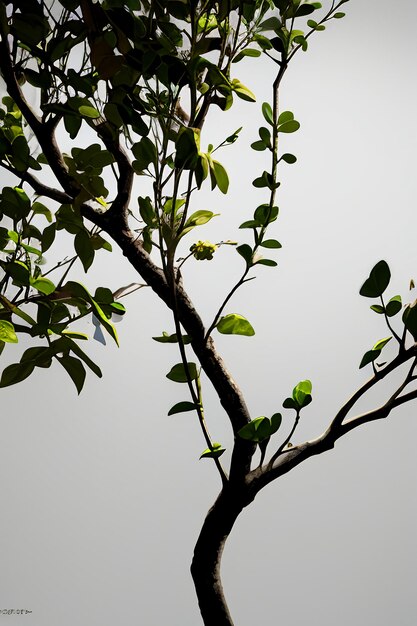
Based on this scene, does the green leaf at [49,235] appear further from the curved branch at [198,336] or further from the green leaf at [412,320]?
the green leaf at [412,320]

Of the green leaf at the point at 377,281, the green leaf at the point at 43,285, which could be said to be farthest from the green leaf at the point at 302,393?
the green leaf at the point at 43,285

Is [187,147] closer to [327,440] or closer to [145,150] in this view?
[145,150]

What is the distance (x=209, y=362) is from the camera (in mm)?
545

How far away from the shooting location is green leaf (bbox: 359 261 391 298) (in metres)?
0.46

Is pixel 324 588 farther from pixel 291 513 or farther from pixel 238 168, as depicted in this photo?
pixel 238 168

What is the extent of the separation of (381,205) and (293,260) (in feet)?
0.90

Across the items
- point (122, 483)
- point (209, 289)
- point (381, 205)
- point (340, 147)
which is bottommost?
point (122, 483)

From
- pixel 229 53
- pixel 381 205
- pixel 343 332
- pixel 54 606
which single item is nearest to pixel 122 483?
pixel 54 606

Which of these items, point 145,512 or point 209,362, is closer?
point 209,362

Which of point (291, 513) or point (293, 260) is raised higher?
point (293, 260)

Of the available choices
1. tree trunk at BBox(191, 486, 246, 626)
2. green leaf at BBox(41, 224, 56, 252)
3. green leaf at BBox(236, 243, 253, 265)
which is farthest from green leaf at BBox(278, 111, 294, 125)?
tree trunk at BBox(191, 486, 246, 626)

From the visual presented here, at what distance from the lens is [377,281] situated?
0.46m

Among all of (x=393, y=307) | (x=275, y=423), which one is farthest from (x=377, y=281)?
(x=275, y=423)

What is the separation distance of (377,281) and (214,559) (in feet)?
0.90
